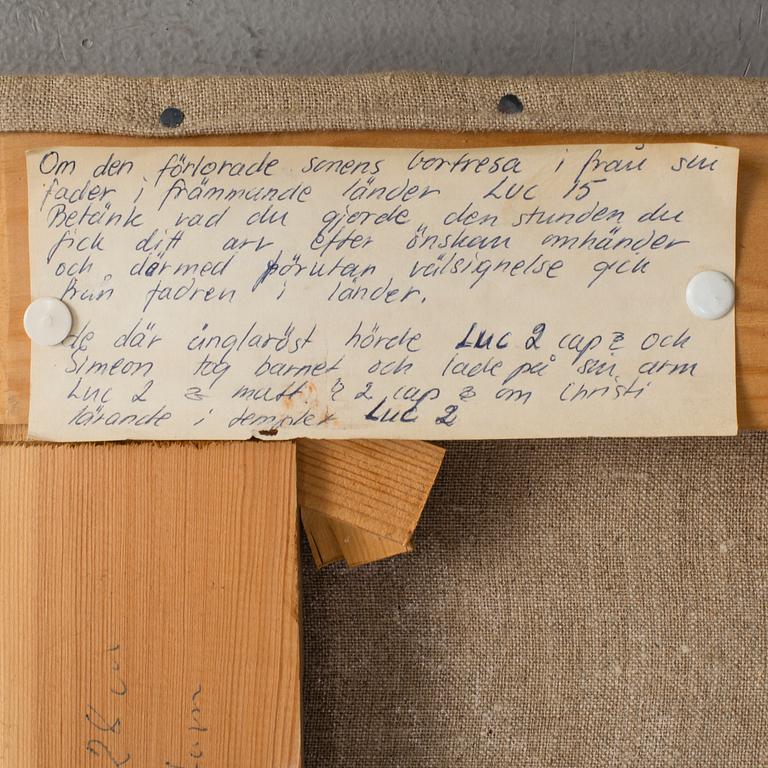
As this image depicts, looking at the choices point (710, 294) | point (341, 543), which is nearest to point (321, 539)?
point (341, 543)

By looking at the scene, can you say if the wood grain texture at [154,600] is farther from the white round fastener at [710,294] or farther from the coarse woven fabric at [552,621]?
the white round fastener at [710,294]

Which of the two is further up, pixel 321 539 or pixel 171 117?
pixel 171 117

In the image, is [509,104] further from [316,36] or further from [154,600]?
[154,600]

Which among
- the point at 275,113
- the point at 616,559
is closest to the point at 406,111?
the point at 275,113

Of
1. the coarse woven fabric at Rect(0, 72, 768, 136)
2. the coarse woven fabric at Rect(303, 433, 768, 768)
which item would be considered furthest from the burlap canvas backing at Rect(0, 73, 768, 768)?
the coarse woven fabric at Rect(0, 72, 768, 136)

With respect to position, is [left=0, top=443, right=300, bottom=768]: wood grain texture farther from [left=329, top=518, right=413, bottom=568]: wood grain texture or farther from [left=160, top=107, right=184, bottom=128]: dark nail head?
[left=160, top=107, right=184, bottom=128]: dark nail head

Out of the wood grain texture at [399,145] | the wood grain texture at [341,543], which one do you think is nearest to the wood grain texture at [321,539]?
the wood grain texture at [341,543]
